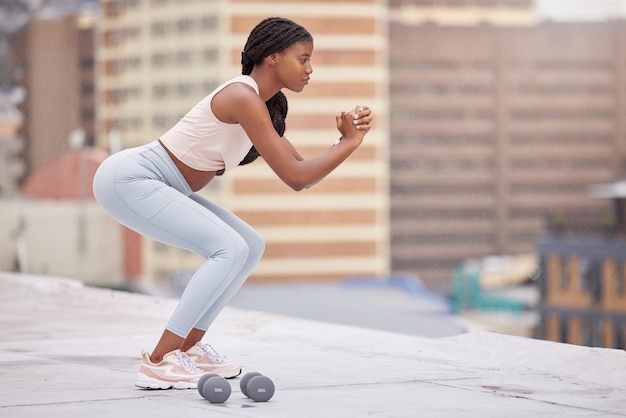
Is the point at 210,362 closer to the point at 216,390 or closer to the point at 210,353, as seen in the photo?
the point at 210,353

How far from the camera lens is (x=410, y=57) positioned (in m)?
141

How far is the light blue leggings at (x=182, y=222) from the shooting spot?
14.6 feet

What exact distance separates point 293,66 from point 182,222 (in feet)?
2.25

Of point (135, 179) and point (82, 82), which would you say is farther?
point (82, 82)

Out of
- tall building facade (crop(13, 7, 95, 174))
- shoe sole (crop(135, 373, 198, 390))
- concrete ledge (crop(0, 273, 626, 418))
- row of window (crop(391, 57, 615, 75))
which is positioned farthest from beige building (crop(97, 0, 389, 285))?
shoe sole (crop(135, 373, 198, 390))

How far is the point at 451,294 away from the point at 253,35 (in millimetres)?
145250

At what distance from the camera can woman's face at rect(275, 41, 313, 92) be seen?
14.8 ft

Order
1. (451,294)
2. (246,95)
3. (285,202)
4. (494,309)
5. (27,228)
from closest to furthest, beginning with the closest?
1. (246,95)
2. (27,228)
3. (285,202)
4. (494,309)
5. (451,294)

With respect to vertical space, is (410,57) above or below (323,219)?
above

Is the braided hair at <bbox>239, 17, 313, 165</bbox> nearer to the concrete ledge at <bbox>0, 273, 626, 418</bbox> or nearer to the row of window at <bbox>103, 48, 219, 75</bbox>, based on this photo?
the concrete ledge at <bbox>0, 273, 626, 418</bbox>

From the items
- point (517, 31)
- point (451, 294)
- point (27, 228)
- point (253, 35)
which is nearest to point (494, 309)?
point (451, 294)

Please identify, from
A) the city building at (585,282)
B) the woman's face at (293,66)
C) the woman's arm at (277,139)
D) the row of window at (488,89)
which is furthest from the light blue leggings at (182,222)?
the row of window at (488,89)

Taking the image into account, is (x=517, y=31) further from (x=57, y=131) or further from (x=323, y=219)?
(x=57, y=131)

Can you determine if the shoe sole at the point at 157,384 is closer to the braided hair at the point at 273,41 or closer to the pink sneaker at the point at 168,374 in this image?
the pink sneaker at the point at 168,374
